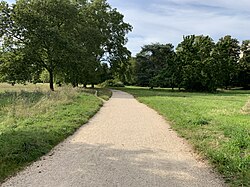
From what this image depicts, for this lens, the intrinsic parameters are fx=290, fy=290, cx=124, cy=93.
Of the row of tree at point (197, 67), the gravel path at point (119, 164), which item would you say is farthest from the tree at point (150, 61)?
the gravel path at point (119, 164)

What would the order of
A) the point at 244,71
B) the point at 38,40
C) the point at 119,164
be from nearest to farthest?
the point at 119,164 → the point at 38,40 → the point at 244,71

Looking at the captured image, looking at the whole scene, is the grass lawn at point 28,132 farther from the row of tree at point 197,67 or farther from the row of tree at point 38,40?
the row of tree at point 197,67

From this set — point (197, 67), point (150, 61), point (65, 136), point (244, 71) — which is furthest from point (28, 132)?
point (244, 71)

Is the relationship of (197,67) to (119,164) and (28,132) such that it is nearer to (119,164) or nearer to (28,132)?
(28,132)

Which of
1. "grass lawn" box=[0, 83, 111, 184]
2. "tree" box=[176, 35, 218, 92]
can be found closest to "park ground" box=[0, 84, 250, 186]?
"grass lawn" box=[0, 83, 111, 184]

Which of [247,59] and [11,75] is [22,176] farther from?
[247,59]

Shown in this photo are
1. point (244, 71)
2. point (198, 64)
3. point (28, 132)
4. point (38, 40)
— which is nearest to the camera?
point (28, 132)

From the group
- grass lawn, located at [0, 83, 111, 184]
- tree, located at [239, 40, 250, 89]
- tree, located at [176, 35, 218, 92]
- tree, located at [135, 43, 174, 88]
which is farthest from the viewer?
tree, located at [239, 40, 250, 89]

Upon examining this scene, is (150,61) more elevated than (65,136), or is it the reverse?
(150,61)

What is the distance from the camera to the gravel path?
204 inches

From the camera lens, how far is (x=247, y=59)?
225ft

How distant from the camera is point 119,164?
6.26 meters

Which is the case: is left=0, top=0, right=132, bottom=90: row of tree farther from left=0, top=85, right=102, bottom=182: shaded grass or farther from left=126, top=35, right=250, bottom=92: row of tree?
left=126, top=35, right=250, bottom=92: row of tree

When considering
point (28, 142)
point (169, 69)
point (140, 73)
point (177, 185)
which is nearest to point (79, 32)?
point (169, 69)
